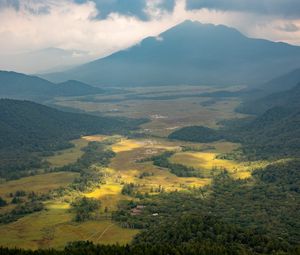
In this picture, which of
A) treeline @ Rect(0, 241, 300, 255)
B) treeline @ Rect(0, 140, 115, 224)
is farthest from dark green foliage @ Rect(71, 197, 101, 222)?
treeline @ Rect(0, 241, 300, 255)

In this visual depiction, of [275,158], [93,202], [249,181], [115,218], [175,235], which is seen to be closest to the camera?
[175,235]

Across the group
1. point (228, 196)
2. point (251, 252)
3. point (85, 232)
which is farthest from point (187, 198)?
point (251, 252)

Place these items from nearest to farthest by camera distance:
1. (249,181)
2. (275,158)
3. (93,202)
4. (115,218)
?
(115,218) < (93,202) < (249,181) < (275,158)

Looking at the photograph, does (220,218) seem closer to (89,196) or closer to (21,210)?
(89,196)

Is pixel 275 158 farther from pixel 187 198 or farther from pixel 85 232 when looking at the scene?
pixel 85 232

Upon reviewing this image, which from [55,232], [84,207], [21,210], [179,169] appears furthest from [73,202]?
[179,169]

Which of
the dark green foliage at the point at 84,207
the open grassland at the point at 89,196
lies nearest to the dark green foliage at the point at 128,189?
the open grassland at the point at 89,196
